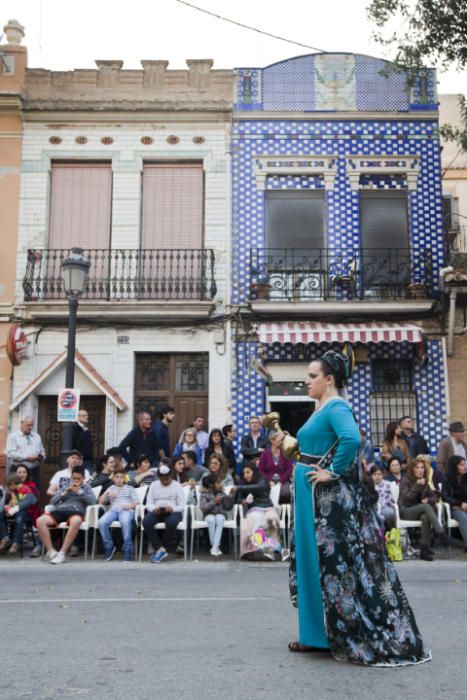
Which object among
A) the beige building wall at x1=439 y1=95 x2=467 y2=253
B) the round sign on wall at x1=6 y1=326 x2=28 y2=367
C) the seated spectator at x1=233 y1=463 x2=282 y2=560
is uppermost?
the beige building wall at x1=439 y1=95 x2=467 y2=253

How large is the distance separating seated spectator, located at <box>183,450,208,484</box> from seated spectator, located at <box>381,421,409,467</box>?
3.04 meters

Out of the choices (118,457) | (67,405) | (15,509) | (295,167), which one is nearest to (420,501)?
(118,457)

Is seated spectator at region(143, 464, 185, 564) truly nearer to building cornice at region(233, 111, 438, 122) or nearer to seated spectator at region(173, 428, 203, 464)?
seated spectator at region(173, 428, 203, 464)

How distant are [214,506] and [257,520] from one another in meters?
0.71

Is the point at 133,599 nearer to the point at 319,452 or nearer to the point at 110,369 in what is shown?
the point at 319,452

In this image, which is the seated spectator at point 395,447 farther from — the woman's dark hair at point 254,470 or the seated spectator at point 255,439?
the woman's dark hair at point 254,470

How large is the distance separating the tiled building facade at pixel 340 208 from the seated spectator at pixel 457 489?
11.8ft

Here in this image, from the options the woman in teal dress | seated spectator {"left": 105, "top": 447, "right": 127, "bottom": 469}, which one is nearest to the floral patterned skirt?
the woman in teal dress

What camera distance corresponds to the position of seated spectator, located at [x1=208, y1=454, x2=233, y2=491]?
38.0ft

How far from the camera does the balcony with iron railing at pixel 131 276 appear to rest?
15.7 m

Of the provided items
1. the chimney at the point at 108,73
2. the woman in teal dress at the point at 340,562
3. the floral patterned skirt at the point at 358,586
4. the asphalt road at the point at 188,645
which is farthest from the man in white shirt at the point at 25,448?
the floral patterned skirt at the point at 358,586

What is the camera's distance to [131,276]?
15.8 m

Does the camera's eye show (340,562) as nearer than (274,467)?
Yes

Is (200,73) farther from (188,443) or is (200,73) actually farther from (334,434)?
(334,434)
